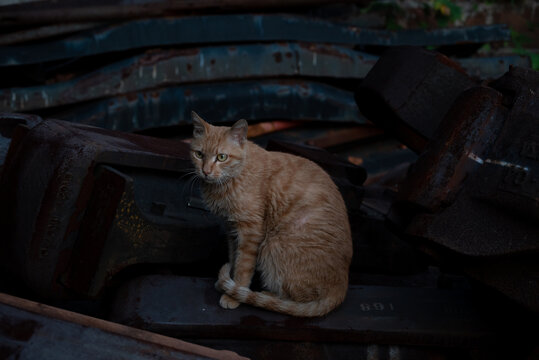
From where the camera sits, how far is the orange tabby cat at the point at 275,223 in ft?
7.07

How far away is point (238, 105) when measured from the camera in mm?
4137

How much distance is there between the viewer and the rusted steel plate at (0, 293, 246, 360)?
1.54 m

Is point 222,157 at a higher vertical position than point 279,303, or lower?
higher

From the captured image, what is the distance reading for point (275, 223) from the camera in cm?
235

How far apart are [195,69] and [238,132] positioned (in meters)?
1.78

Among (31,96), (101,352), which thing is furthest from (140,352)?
(31,96)

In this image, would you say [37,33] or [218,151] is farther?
[37,33]

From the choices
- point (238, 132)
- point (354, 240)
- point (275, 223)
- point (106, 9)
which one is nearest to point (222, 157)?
point (238, 132)

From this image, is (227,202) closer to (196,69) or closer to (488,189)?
(488,189)

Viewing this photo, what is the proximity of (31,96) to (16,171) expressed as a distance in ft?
5.98

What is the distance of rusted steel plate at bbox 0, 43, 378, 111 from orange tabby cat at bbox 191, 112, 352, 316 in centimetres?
167

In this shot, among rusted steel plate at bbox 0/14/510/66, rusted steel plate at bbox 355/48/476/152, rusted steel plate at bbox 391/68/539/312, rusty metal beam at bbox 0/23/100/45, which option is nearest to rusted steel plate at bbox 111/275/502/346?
rusted steel plate at bbox 391/68/539/312

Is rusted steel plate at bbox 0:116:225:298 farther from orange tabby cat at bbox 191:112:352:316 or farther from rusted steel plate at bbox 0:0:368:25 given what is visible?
rusted steel plate at bbox 0:0:368:25

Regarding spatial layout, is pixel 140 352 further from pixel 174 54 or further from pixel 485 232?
pixel 174 54
